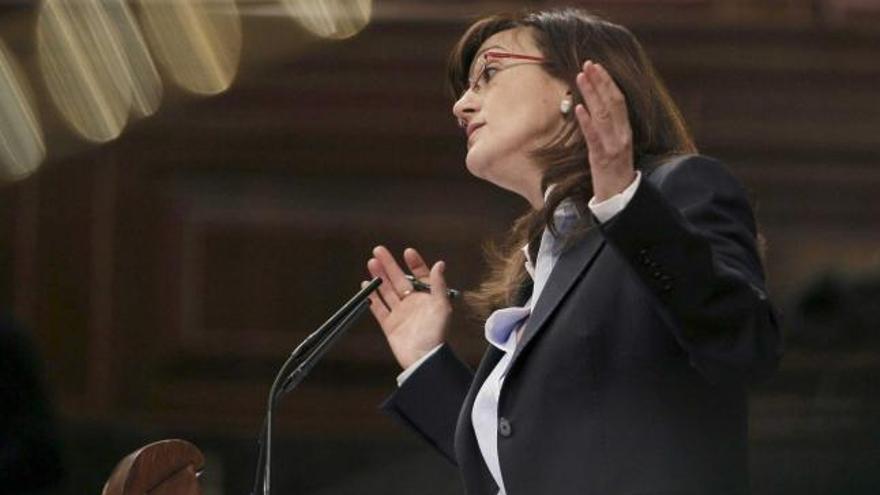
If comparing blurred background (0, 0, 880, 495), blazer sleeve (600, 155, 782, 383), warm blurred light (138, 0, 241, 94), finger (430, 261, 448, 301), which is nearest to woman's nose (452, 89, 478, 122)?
finger (430, 261, 448, 301)

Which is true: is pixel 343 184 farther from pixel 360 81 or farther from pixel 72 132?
pixel 72 132

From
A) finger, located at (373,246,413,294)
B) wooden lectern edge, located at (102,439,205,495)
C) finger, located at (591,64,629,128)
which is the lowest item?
finger, located at (373,246,413,294)

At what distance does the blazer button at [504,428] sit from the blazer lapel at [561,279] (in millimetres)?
57

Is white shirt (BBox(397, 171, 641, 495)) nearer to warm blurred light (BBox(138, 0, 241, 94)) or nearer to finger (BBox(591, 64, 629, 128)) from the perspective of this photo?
finger (BBox(591, 64, 629, 128))

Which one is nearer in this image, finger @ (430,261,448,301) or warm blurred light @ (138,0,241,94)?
finger @ (430,261,448,301)

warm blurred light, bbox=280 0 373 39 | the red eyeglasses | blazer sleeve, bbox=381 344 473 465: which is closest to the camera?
the red eyeglasses

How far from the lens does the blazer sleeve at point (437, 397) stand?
8.01ft

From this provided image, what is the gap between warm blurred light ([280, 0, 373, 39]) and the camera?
173 inches

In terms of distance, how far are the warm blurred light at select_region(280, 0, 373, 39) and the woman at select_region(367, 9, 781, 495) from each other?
76.7 inches

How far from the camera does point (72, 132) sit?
4.51 m

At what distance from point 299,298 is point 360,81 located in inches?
21.2

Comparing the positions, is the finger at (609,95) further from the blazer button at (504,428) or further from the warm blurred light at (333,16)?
the warm blurred light at (333,16)

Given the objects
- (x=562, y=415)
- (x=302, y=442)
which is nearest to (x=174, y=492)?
(x=562, y=415)

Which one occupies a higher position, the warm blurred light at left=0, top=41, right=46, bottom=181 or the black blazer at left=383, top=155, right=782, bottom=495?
the black blazer at left=383, top=155, right=782, bottom=495
